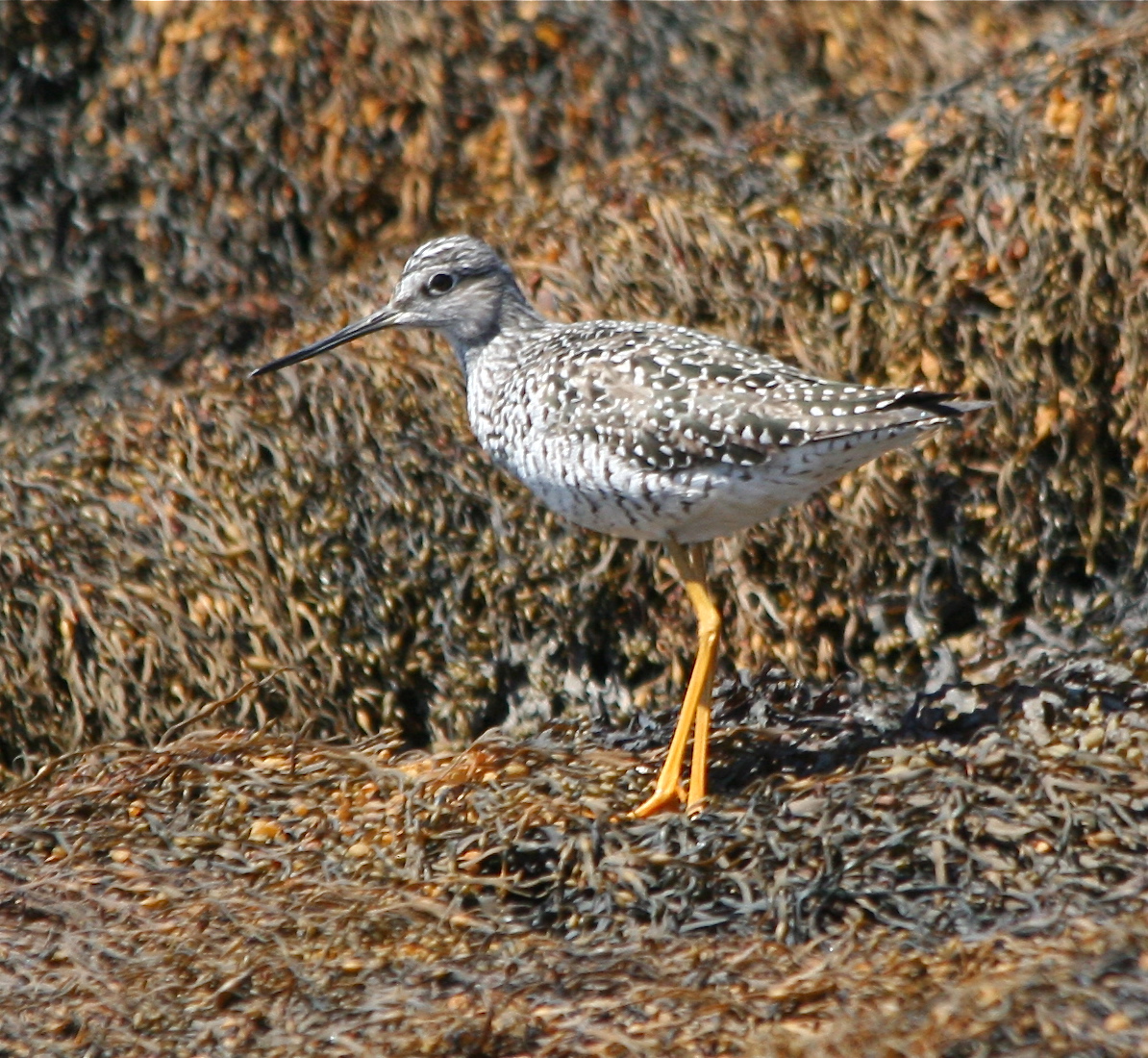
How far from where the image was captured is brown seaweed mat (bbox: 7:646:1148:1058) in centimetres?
353

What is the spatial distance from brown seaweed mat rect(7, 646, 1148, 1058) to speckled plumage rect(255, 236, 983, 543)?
763 mm

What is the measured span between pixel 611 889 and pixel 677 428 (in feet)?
4.16

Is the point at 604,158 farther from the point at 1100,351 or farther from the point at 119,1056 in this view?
the point at 119,1056

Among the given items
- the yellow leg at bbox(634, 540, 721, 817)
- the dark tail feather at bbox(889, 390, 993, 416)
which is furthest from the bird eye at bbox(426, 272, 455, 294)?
the dark tail feather at bbox(889, 390, 993, 416)

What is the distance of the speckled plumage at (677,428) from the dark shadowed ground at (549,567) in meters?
0.76

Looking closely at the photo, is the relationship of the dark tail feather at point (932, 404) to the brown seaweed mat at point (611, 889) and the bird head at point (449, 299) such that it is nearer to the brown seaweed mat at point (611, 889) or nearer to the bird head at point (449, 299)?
the brown seaweed mat at point (611, 889)

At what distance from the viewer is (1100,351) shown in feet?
18.1

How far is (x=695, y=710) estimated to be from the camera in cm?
485

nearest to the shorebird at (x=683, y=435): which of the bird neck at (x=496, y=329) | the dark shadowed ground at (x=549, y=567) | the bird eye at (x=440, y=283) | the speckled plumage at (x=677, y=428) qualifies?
the speckled plumage at (x=677, y=428)

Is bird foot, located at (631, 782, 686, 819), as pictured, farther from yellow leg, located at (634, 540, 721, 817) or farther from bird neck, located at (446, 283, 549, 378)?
bird neck, located at (446, 283, 549, 378)

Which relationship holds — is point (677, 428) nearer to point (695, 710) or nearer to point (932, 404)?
point (932, 404)

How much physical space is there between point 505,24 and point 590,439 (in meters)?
3.63

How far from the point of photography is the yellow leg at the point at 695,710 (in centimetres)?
469

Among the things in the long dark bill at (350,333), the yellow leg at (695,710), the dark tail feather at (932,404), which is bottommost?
the yellow leg at (695,710)
